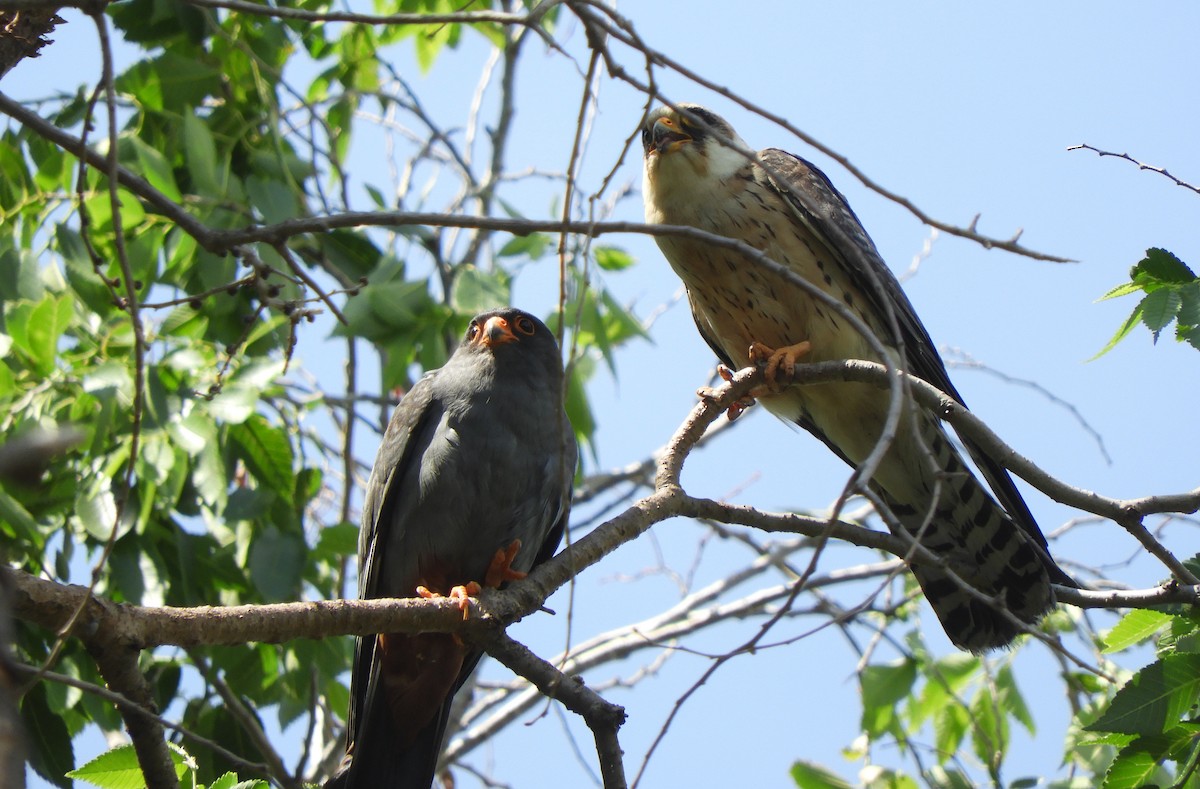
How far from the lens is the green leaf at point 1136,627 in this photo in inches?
104

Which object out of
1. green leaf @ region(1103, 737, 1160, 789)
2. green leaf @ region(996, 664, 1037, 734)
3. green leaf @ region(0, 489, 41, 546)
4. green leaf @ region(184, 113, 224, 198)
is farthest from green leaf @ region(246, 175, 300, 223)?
green leaf @ region(996, 664, 1037, 734)

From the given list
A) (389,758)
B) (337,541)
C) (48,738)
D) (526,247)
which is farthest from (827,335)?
(48,738)

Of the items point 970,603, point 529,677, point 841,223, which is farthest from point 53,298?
point 970,603

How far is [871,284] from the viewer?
3693 millimetres

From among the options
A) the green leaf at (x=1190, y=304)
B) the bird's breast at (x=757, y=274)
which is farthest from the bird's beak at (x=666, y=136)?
the green leaf at (x=1190, y=304)

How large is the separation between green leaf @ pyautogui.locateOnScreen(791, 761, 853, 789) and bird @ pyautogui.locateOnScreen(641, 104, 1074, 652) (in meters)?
0.61

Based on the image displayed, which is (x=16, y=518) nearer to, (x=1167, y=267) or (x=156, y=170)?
(x=156, y=170)

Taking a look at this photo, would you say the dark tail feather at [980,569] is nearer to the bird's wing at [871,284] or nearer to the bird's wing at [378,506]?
the bird's wing at [871,284]

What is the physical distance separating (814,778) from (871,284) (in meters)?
1.66

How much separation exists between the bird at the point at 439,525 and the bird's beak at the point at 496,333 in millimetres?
70

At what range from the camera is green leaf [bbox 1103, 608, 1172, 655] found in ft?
8.63

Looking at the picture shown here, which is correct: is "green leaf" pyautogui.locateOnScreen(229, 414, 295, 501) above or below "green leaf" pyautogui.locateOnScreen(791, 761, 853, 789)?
above

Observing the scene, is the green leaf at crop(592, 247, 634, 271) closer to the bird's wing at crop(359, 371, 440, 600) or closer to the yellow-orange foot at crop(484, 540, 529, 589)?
the bird's wing at crop(359, 371, 440, 600)

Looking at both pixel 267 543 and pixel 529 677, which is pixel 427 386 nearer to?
pixel 267 543
